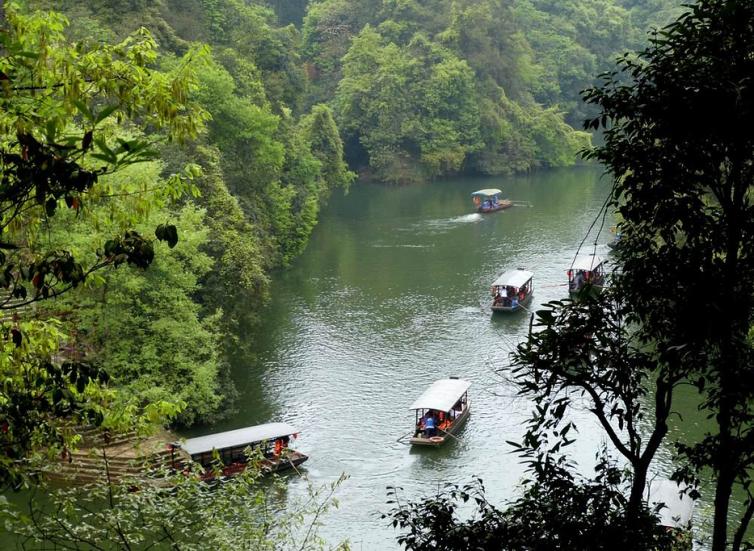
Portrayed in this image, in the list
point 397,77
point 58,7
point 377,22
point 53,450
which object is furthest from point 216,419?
point 377,22

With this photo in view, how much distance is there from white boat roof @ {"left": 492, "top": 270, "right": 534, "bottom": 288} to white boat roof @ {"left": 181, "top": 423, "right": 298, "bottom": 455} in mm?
12644

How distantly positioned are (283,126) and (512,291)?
13.4 m

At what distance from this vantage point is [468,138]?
58.4 meters

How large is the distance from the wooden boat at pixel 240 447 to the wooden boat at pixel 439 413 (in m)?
2.89

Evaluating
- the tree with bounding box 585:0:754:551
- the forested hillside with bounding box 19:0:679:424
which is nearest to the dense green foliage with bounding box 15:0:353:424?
the forested hillside with bounding box 19:0:679:424

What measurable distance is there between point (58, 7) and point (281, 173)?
10.2 metres

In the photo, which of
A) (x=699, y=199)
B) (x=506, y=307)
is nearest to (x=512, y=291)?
(x=506, y=307)

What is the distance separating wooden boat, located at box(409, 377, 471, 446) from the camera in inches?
819

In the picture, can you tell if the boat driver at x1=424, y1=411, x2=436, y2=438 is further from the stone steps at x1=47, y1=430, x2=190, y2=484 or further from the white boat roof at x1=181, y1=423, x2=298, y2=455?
the stone steps at x1=47, y1=430, x2=190, y2=484

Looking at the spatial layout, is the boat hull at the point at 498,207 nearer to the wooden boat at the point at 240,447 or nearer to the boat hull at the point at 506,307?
the boat hull at the point at 506,307

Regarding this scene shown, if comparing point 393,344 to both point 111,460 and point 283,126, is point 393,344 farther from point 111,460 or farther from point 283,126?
point 283,126

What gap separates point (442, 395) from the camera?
855 inches

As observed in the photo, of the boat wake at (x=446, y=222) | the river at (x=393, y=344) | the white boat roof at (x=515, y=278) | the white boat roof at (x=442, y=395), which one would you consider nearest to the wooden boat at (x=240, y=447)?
the river at (x=393, y=344)

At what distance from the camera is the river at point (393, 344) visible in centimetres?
1958
